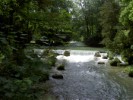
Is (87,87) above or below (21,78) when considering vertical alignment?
below

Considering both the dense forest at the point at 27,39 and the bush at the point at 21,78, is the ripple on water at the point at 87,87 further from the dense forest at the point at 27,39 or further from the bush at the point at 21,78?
the bush at the point at 21,78

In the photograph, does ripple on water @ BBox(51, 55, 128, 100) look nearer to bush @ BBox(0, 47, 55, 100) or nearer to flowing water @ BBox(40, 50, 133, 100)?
flowing water @ BBox(40, 50, 133, 100)

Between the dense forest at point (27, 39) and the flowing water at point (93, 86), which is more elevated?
the dense forest at point (27, 39)

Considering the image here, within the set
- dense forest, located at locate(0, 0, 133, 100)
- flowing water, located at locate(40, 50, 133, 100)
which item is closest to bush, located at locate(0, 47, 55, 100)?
dense forest, located at locate(0, 0, 133, 100)

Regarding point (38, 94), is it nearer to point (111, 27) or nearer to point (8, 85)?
point (8, 85)

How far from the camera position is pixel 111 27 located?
35.5 m

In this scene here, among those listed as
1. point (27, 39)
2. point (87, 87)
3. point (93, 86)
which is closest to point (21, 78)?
point (27, 39)

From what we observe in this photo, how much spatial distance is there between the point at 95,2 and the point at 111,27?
19.5 meters

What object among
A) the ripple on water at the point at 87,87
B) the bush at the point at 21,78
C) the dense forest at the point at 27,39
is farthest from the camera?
the ripple on water at the point at 87,87

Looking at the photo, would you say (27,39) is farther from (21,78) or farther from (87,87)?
(87,87)

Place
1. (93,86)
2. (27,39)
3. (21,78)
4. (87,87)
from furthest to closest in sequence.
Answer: (93,86)
(87,87)
(27,39)
(21,78)

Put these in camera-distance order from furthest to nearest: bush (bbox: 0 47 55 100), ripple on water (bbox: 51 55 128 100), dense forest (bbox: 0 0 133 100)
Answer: ripple on water (bbox: 51 55 128 100), dense forest (bbox: 0 0 133 100), bush (bbox: 0 47 55 100)

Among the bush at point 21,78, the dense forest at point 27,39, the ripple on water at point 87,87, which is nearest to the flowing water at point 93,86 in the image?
the ripple on water at point 87,87

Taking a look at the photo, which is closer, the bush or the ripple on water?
the bush
